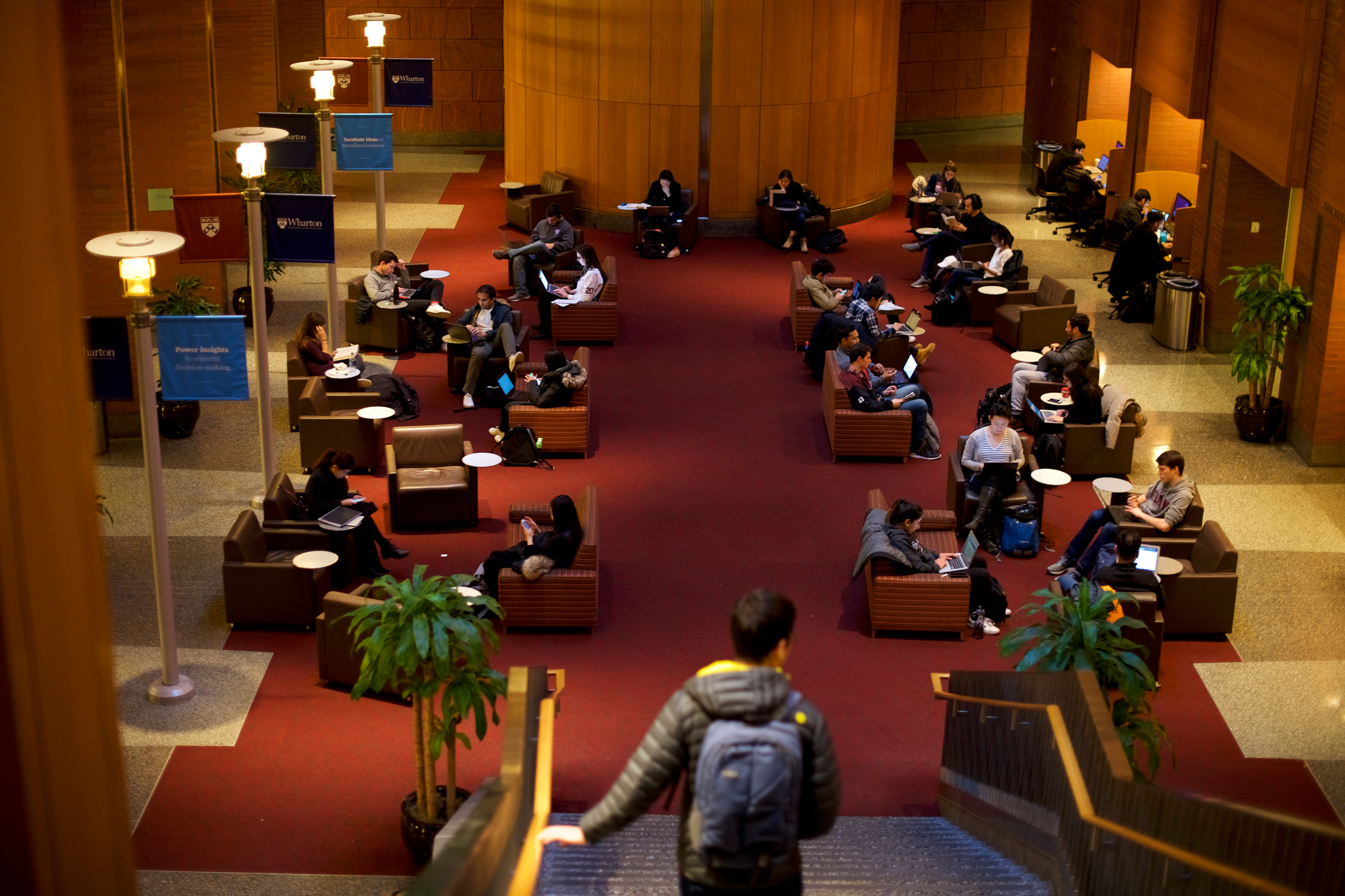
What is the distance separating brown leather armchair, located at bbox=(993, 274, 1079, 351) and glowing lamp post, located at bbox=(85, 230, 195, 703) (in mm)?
10157

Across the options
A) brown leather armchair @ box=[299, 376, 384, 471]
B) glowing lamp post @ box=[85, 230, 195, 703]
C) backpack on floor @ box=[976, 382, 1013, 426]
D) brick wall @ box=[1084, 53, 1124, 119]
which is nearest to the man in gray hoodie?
glowing lamp post @ box=[85, 230, 195, 703]

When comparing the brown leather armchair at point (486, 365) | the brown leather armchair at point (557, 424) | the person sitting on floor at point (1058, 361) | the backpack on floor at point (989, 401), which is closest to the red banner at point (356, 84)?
the brown leather armchair at point (486, 365)

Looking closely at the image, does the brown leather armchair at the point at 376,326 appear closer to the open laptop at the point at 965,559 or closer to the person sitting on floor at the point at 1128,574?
the open laptop at the point at 965,559

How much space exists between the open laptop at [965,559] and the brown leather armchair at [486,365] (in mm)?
5461

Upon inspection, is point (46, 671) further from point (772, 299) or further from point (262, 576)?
point (772, 299)

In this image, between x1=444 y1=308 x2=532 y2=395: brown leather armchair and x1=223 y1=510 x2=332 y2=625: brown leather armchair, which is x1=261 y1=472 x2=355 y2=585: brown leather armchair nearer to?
x1=223 y1=510 x2=332 y2=625: brown leather armchair

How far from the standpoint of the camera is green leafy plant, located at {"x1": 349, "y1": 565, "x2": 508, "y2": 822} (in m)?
7.30

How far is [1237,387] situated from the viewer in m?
15.5

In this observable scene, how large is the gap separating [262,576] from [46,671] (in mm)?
8029

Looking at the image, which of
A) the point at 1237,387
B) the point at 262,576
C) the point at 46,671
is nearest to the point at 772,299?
the point at 1237,387

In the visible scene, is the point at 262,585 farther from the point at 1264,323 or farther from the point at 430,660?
the point at 1264,323

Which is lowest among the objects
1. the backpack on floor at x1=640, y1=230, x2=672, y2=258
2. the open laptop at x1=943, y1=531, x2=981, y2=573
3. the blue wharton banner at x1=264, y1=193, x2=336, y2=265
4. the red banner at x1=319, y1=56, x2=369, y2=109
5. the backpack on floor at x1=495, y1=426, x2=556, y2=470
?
the backpack on floor at x1=495, y1=426, x2=556, y2=470

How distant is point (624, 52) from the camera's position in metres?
20.9

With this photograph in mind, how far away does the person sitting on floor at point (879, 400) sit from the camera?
13258 millimetres
